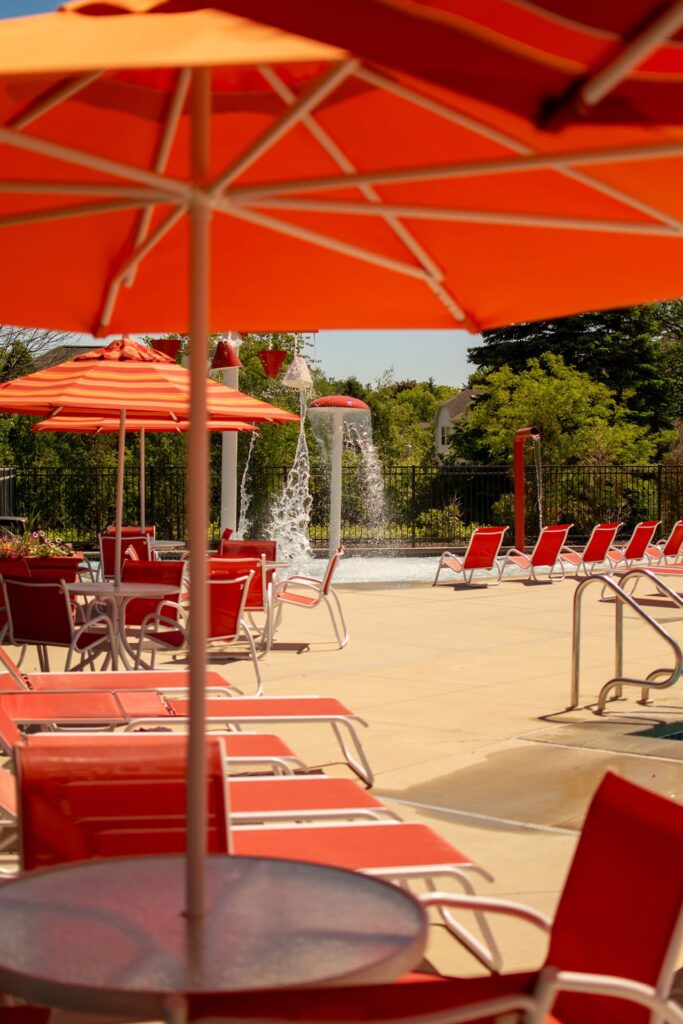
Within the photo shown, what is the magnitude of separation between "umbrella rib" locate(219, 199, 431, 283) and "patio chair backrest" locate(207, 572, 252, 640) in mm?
4317

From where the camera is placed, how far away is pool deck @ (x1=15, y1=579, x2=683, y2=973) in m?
5.38

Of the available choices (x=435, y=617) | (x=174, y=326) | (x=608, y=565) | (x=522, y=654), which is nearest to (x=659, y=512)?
(x=608, y=565)

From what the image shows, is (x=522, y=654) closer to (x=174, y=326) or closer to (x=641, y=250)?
(x=174, y=326)

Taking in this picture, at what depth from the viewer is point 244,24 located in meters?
2.35

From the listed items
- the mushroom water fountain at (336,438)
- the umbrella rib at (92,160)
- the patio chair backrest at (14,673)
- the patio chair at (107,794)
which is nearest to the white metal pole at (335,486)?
the mushroom water fountain at (336,438)

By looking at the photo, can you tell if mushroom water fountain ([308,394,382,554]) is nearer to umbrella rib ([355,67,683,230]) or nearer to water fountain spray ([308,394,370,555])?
water fountain spray ([308,394,370,555])

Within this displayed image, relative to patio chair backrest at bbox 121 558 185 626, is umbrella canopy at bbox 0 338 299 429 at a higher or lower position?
higher

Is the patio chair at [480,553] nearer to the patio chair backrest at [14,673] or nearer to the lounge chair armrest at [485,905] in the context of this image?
the patio chair backrest at [14,673]

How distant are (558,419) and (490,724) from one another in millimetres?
25724

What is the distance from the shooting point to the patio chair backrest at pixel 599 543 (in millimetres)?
18344

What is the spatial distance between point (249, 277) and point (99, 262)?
562 millimetres

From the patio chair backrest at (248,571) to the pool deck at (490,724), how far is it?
548 mm

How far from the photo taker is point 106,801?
3.29 meters

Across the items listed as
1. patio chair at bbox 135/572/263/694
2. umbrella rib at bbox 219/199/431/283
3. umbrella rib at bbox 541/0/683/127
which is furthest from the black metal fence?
umbrella rib at bbox 541/0/683/127
